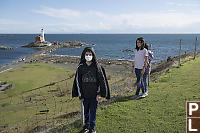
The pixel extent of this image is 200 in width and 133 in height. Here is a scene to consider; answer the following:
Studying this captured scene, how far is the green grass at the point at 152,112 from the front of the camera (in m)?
4.21

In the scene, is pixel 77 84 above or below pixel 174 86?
above

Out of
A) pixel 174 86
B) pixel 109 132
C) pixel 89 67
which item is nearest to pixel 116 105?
pixel 109 132

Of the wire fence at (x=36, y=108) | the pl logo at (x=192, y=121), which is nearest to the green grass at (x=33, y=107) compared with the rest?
the wire fence at (x=36, y=108)

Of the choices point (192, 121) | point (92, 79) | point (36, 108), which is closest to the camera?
point (92, 79)

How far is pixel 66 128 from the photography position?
14.7 ft

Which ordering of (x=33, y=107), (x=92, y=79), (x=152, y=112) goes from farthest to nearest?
(x=33, y=107) → (x=152, y=112) → (x=92, y=79)

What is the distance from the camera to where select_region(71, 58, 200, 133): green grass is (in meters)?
4.21

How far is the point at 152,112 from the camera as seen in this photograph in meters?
4.97

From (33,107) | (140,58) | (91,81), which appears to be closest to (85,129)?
(91,81)

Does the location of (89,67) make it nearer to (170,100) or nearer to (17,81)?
(170,100)

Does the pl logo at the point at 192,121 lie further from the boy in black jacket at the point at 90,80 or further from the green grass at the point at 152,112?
the boy in black jacket at the point at 90,80

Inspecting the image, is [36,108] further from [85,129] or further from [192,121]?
[192,121]

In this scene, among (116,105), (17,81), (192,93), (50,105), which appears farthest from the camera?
(17,81)

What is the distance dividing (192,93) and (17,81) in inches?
617
